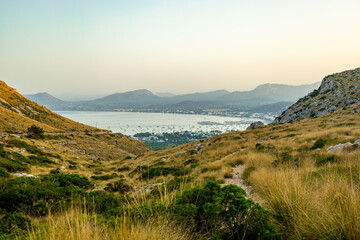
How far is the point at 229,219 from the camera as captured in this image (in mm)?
3305

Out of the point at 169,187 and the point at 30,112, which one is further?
the point at 30,112

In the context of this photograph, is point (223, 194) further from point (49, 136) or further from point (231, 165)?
point (49, 136)

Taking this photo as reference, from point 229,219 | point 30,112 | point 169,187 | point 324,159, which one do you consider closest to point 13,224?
point 169,187

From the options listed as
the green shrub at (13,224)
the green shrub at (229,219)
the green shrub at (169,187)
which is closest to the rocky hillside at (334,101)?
the green shrub at (169,187)

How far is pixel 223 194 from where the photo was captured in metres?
3.94

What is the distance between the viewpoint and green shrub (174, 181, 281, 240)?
2977 millimetres

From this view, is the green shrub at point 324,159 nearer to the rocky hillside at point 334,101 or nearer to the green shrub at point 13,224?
the green shrub at point 13,224

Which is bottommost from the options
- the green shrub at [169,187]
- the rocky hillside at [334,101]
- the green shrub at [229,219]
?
the green shrub at [169,187]

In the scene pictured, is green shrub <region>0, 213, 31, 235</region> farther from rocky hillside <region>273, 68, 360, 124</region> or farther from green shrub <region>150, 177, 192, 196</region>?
rocky hillside <region>273, 68, 360, 124</region>

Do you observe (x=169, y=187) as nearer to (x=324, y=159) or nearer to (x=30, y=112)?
(x=324, y=159)

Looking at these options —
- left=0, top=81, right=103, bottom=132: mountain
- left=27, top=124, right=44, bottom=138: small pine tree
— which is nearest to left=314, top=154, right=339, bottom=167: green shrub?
left=27, top=124, right=44, bottom=138: small pine tree

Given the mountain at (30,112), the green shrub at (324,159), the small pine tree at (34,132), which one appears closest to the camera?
the green shrub at (324,159)

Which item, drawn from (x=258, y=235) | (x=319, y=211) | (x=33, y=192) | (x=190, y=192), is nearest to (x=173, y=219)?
(x=190, y=192)

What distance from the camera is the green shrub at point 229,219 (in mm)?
2977
